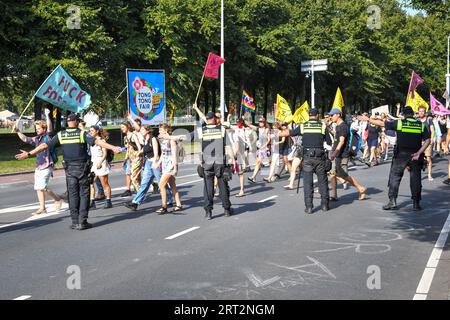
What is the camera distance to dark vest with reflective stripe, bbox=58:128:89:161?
8891 mm

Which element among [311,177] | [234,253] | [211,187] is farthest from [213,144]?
[234,253]

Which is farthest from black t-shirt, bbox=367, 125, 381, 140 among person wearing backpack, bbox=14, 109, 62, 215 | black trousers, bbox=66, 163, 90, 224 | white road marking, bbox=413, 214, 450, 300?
black trousers, bbox=66, 163, 90, 224

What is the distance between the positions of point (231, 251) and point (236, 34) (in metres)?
32.0

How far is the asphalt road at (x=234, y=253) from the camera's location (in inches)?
218

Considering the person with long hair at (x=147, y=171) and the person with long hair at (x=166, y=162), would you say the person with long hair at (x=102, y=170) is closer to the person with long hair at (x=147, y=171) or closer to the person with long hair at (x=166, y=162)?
the person with long hair at (x=147, y=171)

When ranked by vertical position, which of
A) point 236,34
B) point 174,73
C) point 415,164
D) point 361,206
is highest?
point 236,34

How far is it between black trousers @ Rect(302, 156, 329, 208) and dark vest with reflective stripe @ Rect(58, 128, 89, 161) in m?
3.97

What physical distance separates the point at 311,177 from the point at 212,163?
6.07ft

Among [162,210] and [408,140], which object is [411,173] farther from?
[162,210]

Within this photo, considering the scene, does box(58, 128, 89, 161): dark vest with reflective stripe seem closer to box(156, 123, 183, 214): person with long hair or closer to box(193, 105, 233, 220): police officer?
box(156, 123, 183, 214): person with long hair
